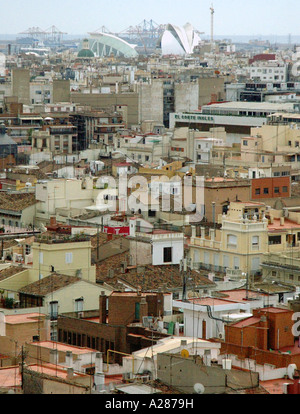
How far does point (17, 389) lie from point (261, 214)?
8370 millimetres

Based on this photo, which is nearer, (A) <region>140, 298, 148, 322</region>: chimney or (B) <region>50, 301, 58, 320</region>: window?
(A) <region>140, 298, 148, 322</region>: chimney

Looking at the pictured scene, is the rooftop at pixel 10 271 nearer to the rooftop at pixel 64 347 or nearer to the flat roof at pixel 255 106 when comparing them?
the rooftop at pixel 64 347

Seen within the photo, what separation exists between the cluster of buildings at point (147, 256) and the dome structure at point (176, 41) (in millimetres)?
44026

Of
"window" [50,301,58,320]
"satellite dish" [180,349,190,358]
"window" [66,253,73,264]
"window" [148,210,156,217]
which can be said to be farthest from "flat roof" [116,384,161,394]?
"window" [148,210,156,217]

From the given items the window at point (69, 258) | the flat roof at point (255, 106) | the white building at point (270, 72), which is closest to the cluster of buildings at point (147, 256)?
the window at point (69, 258)

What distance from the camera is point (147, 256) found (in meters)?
14.1

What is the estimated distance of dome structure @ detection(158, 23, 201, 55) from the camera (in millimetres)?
78188

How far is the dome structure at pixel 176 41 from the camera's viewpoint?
257 ft

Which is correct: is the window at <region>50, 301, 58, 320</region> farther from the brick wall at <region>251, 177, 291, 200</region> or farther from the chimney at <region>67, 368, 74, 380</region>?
the brick wall at <region>251, 177, 291, 200</region>

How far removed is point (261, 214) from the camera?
16.0 m

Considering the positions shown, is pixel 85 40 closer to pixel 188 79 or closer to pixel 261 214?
pixel 188 79

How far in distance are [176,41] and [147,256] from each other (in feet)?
214

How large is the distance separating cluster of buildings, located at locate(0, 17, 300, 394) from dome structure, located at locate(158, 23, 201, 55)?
144 feet
